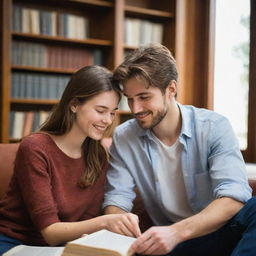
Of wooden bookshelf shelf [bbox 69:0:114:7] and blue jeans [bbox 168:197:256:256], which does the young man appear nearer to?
blue jeans [bbox 168:197:256:256]

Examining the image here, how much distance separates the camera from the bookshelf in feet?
9.95

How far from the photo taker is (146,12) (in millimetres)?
3502

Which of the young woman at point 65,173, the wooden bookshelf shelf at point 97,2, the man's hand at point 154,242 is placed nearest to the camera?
the man's hand at point 154,242

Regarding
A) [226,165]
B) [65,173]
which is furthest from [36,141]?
[226,165]

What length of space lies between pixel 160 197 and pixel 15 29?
2.07 meters

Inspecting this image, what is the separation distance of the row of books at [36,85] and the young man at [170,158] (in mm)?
1682

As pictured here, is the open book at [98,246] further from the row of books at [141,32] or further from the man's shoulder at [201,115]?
the row of books at [141,32]

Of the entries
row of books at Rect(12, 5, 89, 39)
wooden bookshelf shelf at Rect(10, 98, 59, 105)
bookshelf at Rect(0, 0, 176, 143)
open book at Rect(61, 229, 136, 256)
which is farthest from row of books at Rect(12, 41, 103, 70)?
open book at Rect(61, 229, 136, 256)

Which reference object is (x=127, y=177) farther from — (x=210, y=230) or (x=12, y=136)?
(x=12, y=136)

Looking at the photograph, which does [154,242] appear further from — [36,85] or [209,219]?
[36,85]

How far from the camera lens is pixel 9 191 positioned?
1.52m

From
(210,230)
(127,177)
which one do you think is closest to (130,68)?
(127,177)

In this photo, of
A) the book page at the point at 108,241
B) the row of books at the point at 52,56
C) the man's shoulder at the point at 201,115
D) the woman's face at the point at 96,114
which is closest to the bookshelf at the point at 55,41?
the row of books at the point at 52,56

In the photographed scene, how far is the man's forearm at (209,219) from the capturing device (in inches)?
50.3
